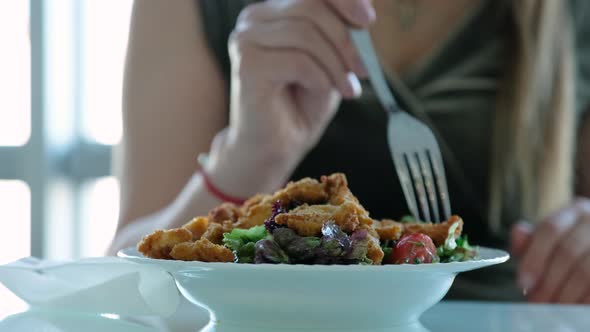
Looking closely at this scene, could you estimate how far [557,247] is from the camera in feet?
3.25

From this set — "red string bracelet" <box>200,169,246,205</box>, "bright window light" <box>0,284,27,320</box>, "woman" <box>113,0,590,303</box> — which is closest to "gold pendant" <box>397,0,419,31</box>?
"woman" <box>113,0,590,303</box>

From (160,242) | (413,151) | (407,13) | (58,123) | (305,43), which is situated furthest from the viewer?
(58,123)

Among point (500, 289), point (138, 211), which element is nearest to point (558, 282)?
point (500, 289)

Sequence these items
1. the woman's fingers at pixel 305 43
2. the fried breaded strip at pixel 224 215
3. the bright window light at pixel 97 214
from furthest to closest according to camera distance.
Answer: the bright window light at pixel 97 214
the woman's fingers at pixel 305 43
the fried breaded strip at pixel 224 215

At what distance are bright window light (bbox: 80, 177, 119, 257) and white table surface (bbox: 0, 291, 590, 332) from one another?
98.0 inches

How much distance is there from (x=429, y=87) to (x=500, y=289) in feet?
1.23

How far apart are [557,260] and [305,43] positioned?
1.48ft

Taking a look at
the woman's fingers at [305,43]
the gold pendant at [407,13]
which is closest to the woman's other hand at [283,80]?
the woman's fingers at [305,43]

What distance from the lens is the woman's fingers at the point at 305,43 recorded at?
0.89 m

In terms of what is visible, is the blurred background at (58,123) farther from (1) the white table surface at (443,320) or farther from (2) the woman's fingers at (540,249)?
(1) the white table surface at (443,320)

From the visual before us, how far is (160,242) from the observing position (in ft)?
1.70

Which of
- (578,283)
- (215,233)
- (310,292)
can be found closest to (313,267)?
(310,292)

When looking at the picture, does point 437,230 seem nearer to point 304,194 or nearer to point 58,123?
point 304,194

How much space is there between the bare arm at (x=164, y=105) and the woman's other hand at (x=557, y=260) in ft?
2.09
